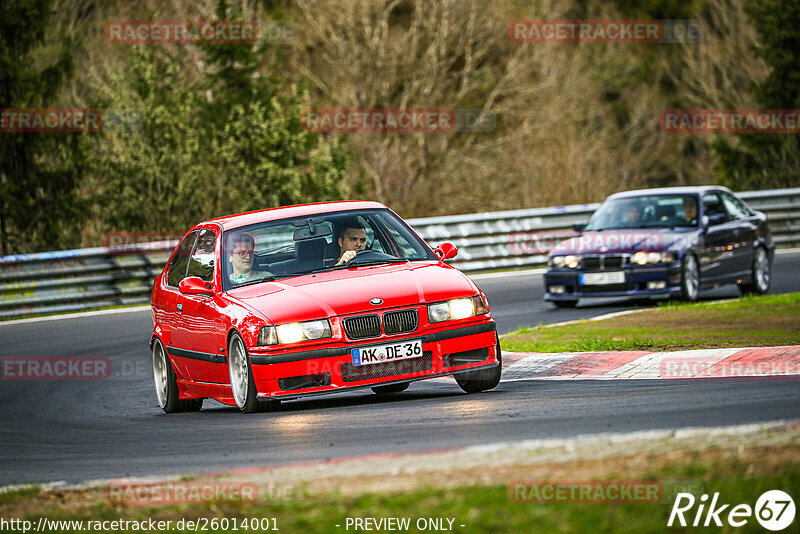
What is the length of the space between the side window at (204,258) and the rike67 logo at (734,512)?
6189mm

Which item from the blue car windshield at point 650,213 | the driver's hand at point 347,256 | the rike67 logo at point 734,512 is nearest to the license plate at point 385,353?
the driver's hand at point 347,256

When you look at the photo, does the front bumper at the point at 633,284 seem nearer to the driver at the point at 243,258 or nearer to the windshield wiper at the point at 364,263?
the windshield wiper at the point at 364,263

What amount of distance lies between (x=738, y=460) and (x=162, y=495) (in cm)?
265

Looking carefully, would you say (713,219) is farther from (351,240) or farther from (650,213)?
(351,240)

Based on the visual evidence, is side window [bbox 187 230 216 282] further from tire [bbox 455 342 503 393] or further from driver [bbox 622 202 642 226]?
driver [bbox 622 202 642 226]

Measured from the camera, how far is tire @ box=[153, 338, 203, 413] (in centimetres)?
1101

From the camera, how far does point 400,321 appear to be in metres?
9.29

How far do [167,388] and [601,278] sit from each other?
7.70 metres

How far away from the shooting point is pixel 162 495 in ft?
20.5

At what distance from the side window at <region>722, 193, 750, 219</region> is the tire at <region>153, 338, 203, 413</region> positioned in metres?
→ 9.59

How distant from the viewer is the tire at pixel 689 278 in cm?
1692

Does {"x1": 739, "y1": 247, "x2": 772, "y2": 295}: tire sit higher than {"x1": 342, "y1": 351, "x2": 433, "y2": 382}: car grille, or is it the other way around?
{"x1": 342, "y1": 351, "x2": 433, "y2": 382}: car grille

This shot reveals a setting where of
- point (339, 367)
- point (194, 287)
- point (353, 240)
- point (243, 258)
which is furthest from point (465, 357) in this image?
point (194, 287)

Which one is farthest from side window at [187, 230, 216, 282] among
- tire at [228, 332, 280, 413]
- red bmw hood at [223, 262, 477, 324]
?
tire at [228, 332, 280, 413]
